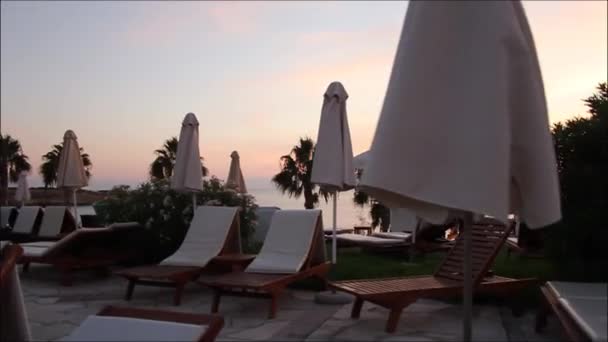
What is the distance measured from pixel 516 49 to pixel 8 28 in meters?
11.1

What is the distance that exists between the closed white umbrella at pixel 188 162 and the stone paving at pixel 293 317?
1.60 metres

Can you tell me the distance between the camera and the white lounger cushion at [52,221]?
1115 centimetres

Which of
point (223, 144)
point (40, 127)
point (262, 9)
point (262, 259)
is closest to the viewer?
point (262, 259)

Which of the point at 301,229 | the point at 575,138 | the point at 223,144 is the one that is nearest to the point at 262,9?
the point at 301,229

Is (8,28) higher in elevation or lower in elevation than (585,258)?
higher

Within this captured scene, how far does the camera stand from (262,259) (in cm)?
675

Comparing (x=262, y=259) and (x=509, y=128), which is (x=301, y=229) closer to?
(x=262, y=259)

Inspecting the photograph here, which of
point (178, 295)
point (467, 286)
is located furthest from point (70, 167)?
point (467, 286)

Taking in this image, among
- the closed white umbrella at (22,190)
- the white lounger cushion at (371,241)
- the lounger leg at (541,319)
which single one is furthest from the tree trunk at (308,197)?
the lounger leg at (541,319)

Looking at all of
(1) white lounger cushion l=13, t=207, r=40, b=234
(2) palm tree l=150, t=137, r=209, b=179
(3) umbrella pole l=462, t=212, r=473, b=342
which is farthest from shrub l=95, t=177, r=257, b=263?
(2) palm tree l=150, t=137, r=209, b=179

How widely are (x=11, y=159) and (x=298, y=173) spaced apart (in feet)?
53.8

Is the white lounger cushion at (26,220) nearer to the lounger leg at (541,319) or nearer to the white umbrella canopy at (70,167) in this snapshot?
the white umbrella canopy at (70,167)

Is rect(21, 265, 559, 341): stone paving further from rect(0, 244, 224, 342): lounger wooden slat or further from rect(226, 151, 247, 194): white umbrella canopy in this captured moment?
rect(226, 151, 247, 194): white umbrella canopy

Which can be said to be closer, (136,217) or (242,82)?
(136,217)
